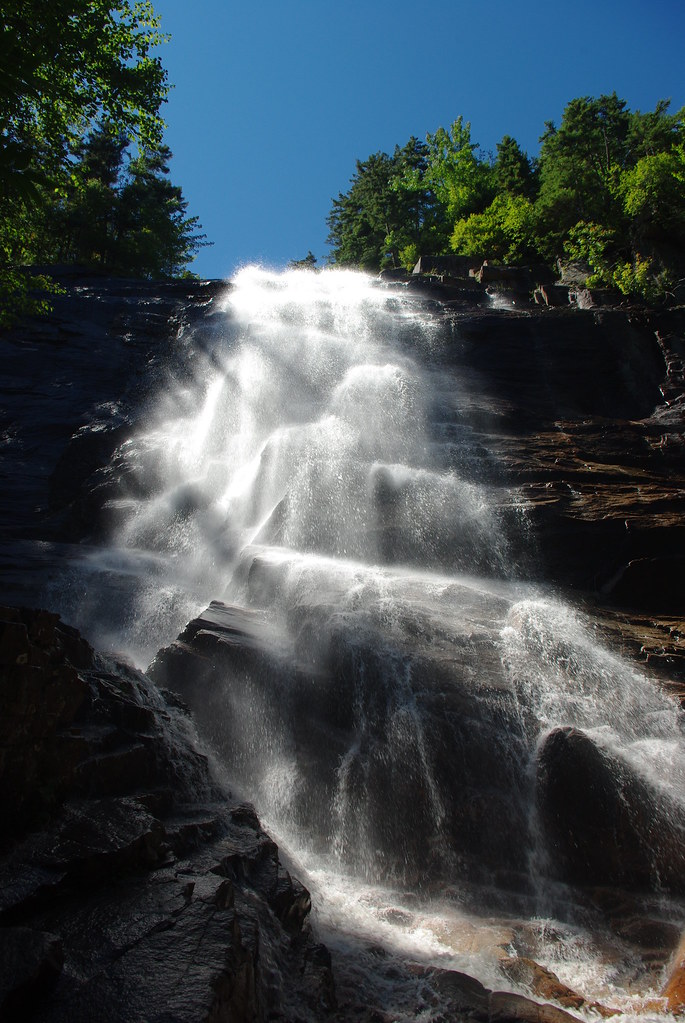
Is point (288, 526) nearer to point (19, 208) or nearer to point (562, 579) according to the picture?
point (562, 579)

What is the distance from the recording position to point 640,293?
24.8 m

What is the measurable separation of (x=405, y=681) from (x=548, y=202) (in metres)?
30.9

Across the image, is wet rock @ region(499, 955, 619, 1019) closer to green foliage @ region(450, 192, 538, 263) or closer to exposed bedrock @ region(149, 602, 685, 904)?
exposed bedrock @ region(149, 602, 685, 904)

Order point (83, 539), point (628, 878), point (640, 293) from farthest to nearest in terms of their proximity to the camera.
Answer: point (640, 293), point (83, 539), point (628, 878)

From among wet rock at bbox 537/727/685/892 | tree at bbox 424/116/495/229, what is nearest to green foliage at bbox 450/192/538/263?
tree at bbox 424/116/495/229

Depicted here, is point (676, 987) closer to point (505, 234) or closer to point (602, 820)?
point (602, 820)

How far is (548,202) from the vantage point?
3284 centimetres

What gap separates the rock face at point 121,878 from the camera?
375 centimetres

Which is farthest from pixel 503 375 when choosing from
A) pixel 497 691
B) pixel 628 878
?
pixel 628 878

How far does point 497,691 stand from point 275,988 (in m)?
5.77

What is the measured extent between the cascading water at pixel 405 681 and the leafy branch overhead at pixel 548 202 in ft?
48.8

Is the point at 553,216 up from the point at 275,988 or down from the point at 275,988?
up

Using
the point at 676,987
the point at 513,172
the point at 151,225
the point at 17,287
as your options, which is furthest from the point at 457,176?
the point at 676,987

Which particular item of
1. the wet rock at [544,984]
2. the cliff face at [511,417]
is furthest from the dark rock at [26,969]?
the cliff face at [511,417]
